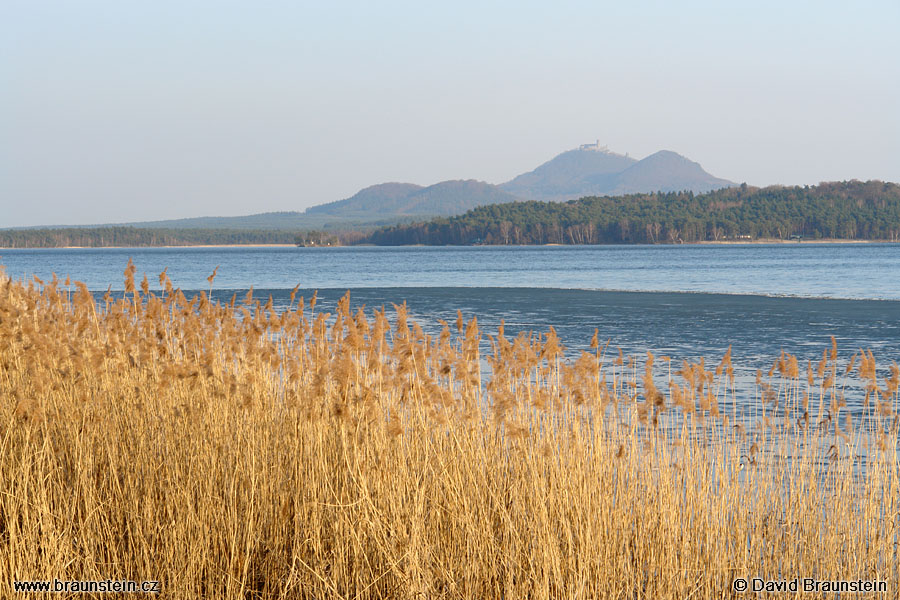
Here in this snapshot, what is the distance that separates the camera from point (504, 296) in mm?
35500

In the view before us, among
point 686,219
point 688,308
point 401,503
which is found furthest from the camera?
point 686,219

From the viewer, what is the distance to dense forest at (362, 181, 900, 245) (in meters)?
155

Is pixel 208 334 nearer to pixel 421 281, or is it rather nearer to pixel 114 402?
pixel 114 402

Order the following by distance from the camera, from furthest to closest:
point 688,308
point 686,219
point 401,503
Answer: point 686,219 → point 688,308 → point 401,503

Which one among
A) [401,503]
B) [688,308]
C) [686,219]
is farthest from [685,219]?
[401,503]

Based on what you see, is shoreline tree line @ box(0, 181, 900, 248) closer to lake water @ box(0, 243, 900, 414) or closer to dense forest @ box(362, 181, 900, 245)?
dense forest @ box(362, 181, 900, 245)

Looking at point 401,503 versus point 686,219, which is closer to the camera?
point 401,503

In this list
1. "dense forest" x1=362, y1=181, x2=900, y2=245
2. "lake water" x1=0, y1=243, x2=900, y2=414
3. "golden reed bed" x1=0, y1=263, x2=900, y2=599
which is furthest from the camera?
"dense forest" x1=362, y1=181, x2=900, y2=245

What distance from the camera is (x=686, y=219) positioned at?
530ft

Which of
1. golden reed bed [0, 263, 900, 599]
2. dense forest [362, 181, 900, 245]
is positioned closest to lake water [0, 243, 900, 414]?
golden reed bed [0, 263, 900, 599]

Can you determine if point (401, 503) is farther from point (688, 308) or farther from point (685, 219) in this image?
point (685, 219)

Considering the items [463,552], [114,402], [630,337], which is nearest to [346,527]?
[463,552]

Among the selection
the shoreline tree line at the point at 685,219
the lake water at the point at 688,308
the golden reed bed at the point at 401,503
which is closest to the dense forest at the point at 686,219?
the shoreline tree line at the point at 685,219

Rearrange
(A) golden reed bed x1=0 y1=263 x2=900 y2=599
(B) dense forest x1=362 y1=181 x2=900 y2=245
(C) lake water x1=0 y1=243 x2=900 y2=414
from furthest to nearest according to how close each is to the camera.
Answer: (B) dense forest x1=362 y1=181 x2=900 y2=245, (C) lake water x1=0 y1=243 x2=900 y2=414, (A) golden reed bed x1=0 y1=263 x2=900 y2=599
